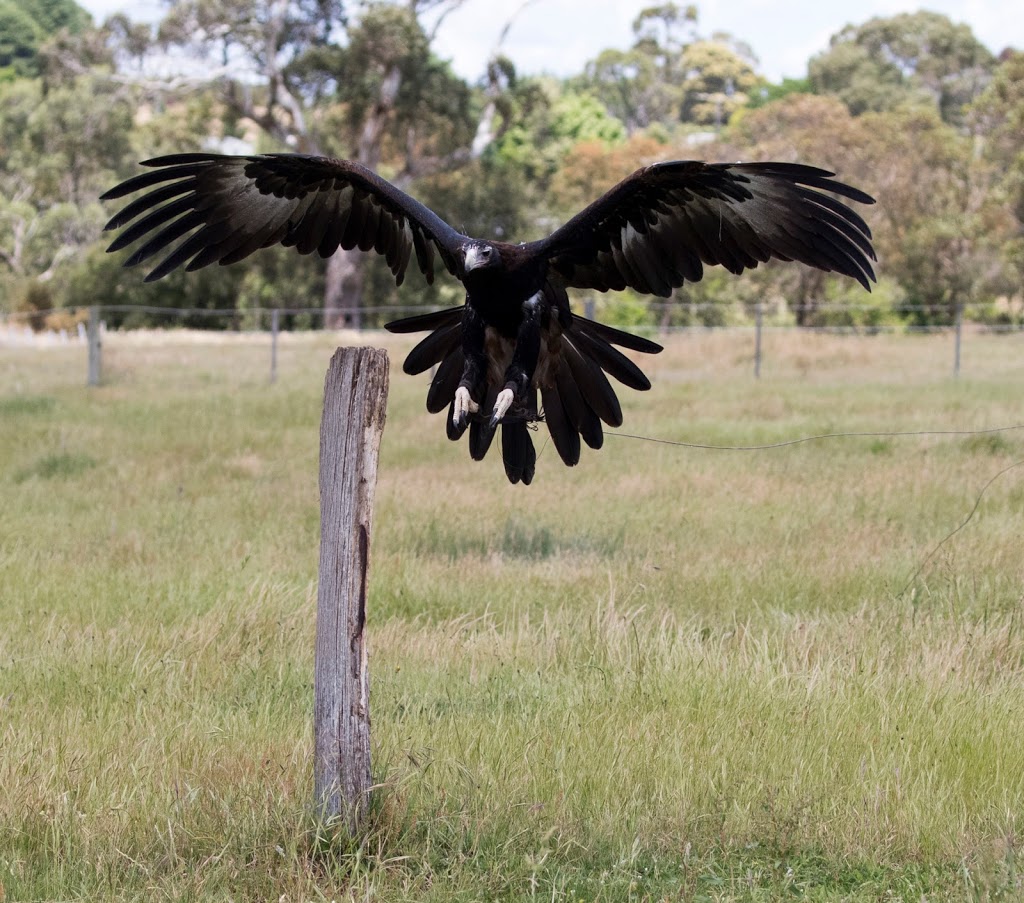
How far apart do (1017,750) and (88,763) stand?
9.92ft

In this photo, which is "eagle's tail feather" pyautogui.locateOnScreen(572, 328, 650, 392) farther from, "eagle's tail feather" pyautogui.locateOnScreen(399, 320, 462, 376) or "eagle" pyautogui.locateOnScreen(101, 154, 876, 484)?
"eagle's tail feather" pyautogui.locateOnScreen(399, 320, 462, 376)

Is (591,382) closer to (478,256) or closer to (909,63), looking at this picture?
(478,256)

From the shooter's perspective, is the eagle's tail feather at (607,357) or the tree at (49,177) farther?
the tree at (49,177)

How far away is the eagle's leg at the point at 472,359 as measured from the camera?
5.29 metres

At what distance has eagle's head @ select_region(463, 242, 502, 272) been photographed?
492 cm

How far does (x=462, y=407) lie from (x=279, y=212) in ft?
4.28

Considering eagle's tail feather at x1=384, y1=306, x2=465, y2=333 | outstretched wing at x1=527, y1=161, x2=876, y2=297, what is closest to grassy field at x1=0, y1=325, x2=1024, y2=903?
eagle's tail feather at x1=384, y1=306, x2=465, y2=333

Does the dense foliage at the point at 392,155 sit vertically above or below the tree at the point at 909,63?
below

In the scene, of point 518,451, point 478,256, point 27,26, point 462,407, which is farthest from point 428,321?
point 27,26

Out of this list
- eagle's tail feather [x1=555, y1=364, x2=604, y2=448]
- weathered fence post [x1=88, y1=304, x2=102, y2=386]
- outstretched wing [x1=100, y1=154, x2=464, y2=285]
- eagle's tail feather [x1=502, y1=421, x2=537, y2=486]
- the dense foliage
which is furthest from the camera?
the dense foliage

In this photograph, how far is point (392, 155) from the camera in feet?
132

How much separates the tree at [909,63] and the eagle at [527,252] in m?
72.8

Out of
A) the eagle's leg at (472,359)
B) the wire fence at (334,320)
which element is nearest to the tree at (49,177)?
the wire fence at (334,320)

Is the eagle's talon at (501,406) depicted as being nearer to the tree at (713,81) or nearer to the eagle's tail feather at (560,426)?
the eagle's tail feather at (560,426)
